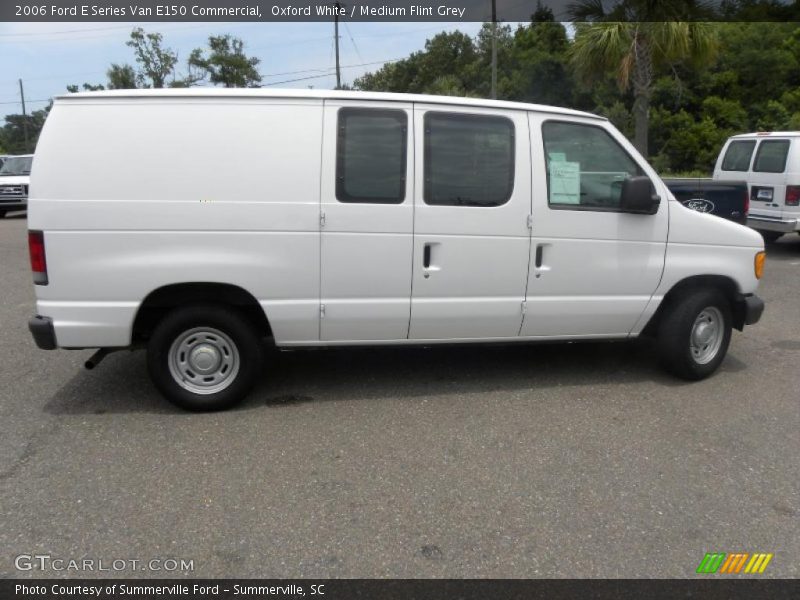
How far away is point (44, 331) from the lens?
165 inches

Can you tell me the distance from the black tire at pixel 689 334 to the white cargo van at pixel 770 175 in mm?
6704

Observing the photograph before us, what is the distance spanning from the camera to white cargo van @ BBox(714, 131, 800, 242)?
1054 cm

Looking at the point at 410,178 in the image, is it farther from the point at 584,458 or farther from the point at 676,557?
the point at 676,557

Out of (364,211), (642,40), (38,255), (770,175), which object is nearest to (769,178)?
(770,175)

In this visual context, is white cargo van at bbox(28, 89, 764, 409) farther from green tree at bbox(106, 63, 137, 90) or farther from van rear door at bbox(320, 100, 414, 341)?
green tree at bbox(106, 63, 137, 90)

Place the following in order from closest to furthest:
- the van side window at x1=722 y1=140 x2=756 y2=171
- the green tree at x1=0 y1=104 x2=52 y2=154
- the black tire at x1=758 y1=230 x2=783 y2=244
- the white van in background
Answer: the van side window at x1=722 y1=140 x2=756 y2=171
the black tire at x1=758 y1=230 x2=783 y2=244
the white van in background
the green tree at x1=0 y1=104 x2=52 y2=154

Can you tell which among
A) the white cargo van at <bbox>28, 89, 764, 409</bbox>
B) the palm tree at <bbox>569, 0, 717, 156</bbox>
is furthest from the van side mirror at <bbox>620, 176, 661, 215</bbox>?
the palm tree at <bbox>569, 0, 717, 156</bbox>

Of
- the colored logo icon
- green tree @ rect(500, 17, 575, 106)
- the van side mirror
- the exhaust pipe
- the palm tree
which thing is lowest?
the colored logo icon

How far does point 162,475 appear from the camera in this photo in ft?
12.0

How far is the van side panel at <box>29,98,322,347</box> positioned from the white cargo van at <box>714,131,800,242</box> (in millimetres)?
9269

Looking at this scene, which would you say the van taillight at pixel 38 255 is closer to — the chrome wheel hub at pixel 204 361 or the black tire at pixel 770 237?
the chrome wheel hub at pixel 204 361

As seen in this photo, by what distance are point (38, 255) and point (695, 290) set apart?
467 cm

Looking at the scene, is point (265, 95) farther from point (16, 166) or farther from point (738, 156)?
point (16, 166)

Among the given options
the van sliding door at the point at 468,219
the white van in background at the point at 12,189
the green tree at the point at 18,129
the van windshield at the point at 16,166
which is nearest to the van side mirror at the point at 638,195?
the van sliding door at the point at 468,219
